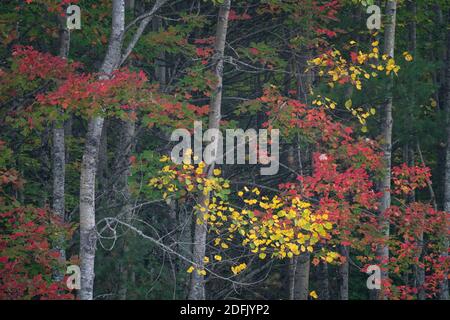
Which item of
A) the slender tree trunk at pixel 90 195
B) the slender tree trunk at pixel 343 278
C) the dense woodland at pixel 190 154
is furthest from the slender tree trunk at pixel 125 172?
the slender tree trunk at pixel 343 278

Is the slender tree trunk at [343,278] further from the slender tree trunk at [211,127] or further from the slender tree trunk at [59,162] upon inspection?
the slender tree trunk at [59,162]

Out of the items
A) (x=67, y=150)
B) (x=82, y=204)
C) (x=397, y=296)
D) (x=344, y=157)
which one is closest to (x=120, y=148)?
(x=67, y=150)

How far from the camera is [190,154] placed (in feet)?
43.4

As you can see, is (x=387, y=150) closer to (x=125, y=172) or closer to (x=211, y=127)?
(x=211, y=127)

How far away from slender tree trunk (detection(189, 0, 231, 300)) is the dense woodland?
0.08 ft

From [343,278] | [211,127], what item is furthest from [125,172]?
[343,278]

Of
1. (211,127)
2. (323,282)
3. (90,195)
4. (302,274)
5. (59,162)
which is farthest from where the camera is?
(323,282)

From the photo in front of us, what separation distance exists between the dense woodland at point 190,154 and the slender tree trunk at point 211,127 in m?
0.03

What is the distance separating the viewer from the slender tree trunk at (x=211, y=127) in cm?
1389

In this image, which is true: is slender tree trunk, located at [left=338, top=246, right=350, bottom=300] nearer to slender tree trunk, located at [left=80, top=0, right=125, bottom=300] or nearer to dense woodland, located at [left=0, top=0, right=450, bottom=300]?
dense woodland, located at [left=0, top=0, right=450, bottom=300]

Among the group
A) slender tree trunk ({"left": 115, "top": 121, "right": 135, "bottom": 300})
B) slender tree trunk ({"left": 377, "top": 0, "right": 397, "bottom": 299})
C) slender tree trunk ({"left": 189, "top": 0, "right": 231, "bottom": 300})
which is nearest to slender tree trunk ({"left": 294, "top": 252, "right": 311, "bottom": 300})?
slender tree trunk ({"left": 377, "top": 0, "right": 397, "bottom": 299})

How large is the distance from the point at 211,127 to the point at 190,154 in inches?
48.4
